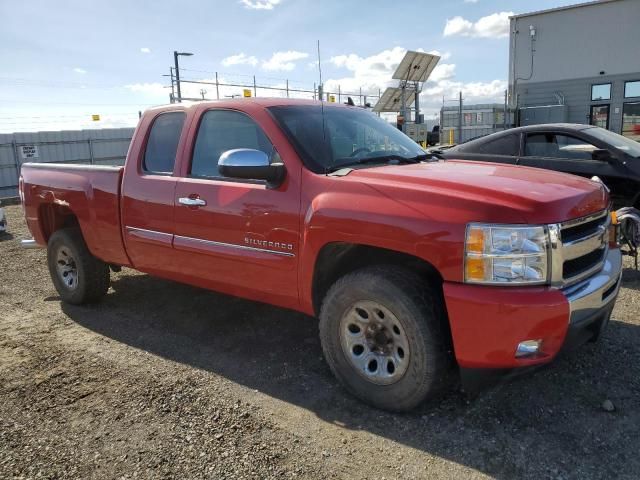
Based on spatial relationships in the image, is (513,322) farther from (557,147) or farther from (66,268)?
(557,147)

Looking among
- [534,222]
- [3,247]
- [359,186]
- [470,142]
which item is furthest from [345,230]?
[3,247]

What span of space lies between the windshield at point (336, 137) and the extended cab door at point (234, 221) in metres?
0.17

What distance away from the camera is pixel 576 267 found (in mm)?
2832

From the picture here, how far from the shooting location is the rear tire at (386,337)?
2.83m

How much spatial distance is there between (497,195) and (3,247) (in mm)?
8159

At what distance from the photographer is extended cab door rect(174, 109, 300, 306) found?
337 cm

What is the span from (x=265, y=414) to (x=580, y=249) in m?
1.98

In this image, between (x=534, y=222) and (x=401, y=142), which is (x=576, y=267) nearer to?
(x=534, y=222)

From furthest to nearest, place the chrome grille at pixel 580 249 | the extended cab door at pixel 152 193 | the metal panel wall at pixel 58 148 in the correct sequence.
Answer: the metal panel wall at pixel 58 148 < the extended cab door at pixel 152 193 < the chrome grille at pixel 580 249

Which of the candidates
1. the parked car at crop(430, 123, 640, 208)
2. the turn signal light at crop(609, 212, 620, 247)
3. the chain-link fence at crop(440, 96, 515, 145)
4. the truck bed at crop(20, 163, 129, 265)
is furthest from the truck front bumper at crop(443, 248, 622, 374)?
the chain-link fence at crop(440, 96, 515, 145)

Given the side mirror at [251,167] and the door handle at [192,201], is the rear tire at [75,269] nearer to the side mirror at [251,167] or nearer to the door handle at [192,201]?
the door handle at [192,201]

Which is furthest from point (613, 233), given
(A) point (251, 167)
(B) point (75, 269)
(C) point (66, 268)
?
(C) point (66, 268)

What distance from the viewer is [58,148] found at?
58.4 feet

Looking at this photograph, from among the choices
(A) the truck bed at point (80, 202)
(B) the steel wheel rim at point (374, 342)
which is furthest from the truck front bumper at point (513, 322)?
(A) the truck bed at point (80, 202)
